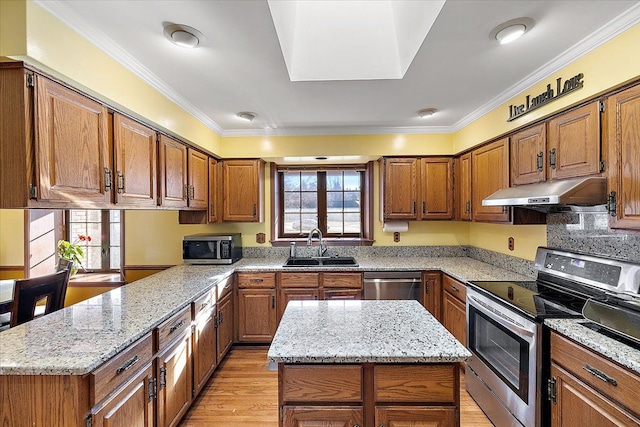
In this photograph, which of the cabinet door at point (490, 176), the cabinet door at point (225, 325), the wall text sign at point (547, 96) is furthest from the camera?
the cabinet door at point (225, 325)

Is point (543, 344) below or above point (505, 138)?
below

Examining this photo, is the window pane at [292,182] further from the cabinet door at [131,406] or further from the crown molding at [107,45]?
the cabinet door at [131,406]

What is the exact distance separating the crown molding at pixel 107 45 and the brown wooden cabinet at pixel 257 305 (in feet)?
5.89

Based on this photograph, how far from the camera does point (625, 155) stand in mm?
1519

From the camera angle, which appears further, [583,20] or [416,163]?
[416,163]

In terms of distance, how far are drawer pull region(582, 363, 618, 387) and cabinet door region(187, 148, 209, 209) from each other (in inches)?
117

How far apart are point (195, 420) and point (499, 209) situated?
115 inches

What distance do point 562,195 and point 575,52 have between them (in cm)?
89

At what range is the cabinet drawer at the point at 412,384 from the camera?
124 cm

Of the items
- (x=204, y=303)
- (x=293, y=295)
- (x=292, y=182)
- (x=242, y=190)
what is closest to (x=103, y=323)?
(x=204, y=303)

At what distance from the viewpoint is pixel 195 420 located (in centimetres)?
211

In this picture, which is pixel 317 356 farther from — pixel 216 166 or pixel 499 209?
pixel 216 166

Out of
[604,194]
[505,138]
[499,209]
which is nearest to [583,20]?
[604,194]

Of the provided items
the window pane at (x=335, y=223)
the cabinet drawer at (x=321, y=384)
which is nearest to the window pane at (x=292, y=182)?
the window pane at (x=335, y=223)
